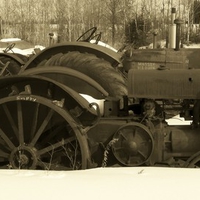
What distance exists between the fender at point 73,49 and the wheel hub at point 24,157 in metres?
2.13

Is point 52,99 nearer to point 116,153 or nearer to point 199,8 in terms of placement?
point 116,153

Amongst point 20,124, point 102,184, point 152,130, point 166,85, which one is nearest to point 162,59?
point 166,85

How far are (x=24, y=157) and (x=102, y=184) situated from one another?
1283 mm

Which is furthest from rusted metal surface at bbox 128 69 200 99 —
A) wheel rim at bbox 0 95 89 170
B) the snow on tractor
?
wheel rim at bbox 0 95 89 170

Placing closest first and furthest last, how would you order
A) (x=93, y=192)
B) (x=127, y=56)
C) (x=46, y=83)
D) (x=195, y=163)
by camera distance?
(x=93, y=192), (x=195, y=163), (x=46, y=83), (x=127, y=56)

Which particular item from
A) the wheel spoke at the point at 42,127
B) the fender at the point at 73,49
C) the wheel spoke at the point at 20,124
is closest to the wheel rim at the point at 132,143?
the wheel spoke at the point at 42,127

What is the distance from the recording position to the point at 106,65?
579 centimetres

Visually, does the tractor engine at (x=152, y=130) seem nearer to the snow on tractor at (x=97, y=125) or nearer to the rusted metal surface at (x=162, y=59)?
the snow on tractor at (x=97, y=125)

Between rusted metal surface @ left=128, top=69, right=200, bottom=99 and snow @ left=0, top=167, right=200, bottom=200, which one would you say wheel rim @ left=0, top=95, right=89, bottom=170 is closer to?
snow @ left=0, top=167, right=200, bottom=200

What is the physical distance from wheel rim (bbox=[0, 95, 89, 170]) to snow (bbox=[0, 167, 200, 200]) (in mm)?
534

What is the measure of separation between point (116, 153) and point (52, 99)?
2.88 feet

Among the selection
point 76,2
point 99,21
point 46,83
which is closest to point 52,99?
point 46,83

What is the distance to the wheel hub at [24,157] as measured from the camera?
15.0ft

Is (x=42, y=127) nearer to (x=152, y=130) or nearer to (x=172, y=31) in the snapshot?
(x=152, y=130)
